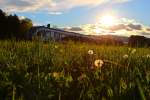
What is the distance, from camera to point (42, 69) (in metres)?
5.01

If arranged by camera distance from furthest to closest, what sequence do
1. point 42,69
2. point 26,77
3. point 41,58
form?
point 41,58, point 42,69, point 26,77

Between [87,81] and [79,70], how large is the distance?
103cm

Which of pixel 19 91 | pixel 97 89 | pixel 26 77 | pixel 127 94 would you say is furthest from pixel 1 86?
pixel 127 94

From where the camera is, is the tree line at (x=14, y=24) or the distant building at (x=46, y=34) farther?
the tree line at (x=14, y=24)

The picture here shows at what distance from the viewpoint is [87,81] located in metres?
4.05

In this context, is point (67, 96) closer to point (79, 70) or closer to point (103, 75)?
point (103, 75)

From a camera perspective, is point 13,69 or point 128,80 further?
point 13,69

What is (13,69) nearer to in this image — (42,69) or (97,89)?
(42,69)

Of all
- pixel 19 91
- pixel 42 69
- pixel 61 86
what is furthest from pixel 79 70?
pixel 19 91

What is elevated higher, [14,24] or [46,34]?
[46,34]

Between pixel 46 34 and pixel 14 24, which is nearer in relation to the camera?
pixel 46 34

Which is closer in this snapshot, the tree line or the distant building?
the distant building

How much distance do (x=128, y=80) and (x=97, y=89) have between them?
0.61m

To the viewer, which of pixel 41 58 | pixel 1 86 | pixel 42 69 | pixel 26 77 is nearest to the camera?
pixel 1 86
